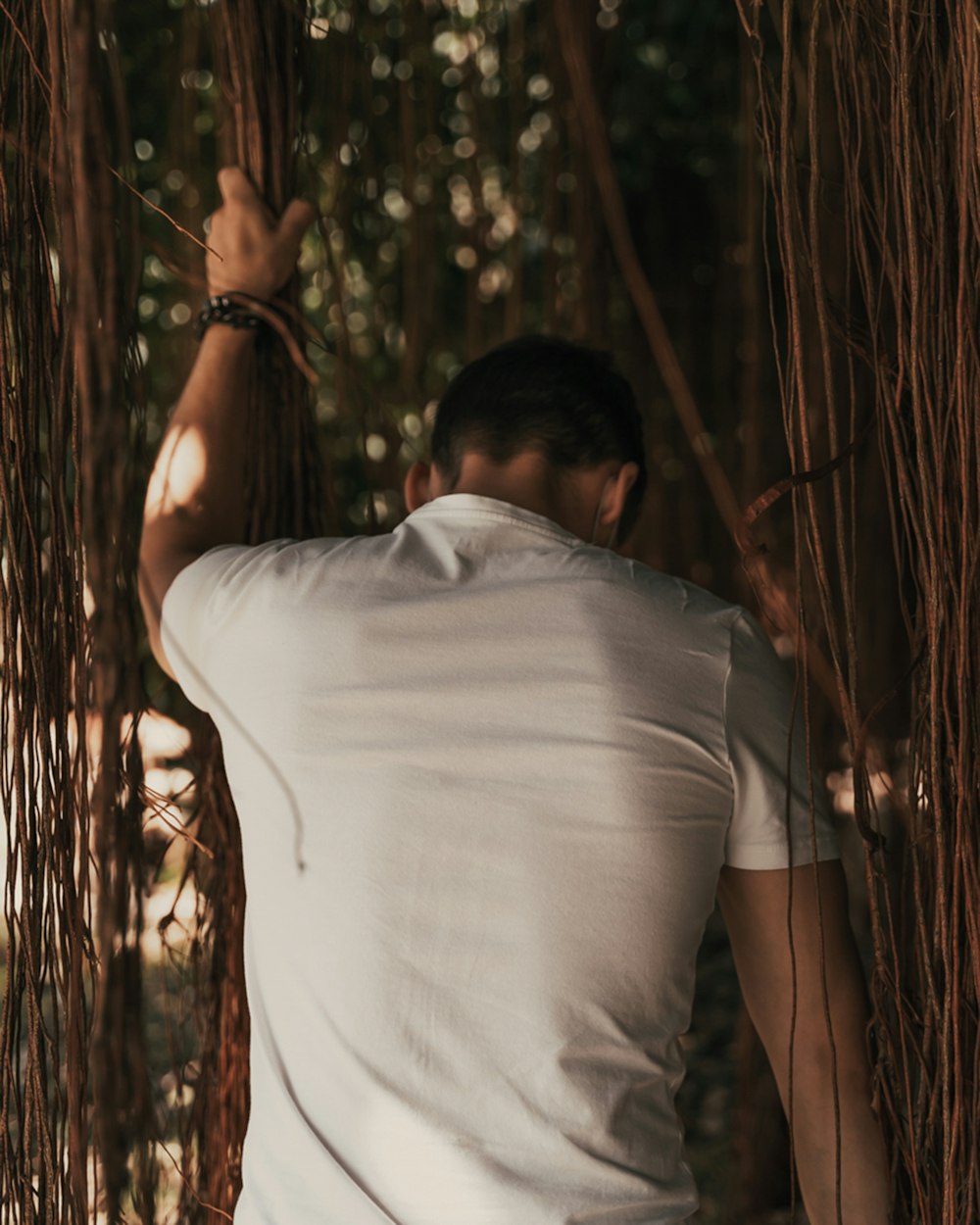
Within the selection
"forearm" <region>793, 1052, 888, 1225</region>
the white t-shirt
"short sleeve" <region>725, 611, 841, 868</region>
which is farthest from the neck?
"forearm" <region>793, 1052, 888, 1225</region>

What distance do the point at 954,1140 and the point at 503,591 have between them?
0.58 meters

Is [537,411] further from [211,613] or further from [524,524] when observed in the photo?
[211,613]

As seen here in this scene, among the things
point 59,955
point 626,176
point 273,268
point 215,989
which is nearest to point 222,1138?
point 215,989

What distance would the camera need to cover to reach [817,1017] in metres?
1.13

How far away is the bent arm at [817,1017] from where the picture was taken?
1102 millimetres

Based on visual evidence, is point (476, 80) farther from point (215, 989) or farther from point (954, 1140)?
point (954, 1140)

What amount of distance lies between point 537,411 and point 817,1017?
0.63 meters

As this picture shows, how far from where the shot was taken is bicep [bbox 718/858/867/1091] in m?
1.09

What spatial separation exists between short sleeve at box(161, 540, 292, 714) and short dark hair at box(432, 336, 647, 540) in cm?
22

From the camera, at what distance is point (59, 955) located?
112 cm

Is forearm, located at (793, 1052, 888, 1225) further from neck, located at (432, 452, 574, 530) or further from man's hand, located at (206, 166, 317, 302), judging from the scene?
man's hand, located at (206, 166, 317, 302)

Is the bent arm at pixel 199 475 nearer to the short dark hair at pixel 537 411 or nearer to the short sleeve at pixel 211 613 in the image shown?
the short sleeve at pixel 211 613

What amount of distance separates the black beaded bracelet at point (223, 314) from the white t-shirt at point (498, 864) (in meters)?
0.48

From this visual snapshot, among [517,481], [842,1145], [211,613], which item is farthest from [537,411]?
[842,1145]
